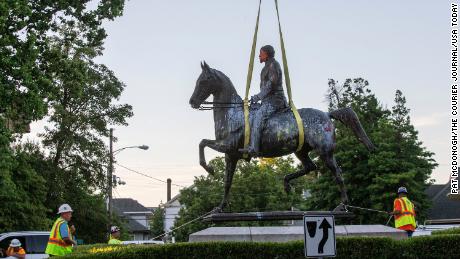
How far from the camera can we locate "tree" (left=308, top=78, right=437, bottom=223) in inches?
1841

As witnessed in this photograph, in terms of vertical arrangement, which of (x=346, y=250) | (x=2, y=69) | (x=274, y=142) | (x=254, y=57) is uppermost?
(x=2, y=69)

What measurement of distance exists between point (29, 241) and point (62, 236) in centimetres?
1519

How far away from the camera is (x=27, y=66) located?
2645cm

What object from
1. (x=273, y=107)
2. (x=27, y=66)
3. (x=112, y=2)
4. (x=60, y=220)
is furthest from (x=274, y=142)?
(x=112, y=2)

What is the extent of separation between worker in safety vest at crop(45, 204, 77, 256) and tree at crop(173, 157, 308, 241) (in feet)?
159

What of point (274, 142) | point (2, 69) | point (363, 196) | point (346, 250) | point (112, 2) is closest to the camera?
point (346, 250)

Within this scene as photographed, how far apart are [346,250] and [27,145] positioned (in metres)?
39.2

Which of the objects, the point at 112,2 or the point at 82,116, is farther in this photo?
the point at 82,116

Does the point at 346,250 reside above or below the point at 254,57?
below

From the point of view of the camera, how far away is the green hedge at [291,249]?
1423cm

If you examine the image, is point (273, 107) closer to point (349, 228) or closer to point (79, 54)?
point (349, 228)

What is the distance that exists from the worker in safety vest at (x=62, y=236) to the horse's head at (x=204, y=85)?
3651 mm

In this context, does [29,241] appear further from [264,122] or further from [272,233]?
[264,122]

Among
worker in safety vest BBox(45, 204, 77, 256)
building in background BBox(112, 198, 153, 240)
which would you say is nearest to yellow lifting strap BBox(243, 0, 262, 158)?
worker in safety vest BBox(45, 204, 77, 256)
